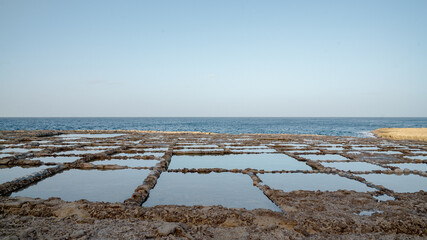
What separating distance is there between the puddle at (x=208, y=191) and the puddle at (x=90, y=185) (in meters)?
0.72

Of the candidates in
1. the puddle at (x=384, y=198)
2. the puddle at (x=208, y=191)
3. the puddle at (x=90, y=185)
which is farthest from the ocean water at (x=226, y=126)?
the puddle at (x=90, y=185)

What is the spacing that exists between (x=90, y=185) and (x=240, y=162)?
5439 mm

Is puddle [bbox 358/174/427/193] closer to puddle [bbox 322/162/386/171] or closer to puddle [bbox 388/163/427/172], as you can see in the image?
puddle [bbox 322/162/386/171]

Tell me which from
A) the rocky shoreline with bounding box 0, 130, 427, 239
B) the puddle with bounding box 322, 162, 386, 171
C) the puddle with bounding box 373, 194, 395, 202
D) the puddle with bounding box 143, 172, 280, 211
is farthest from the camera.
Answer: the puddle with bounding box 322, 162, 386, 171

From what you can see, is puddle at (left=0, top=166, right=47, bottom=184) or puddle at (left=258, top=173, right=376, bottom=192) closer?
puddle at (left=258, top=173, right=376, bottom=192)

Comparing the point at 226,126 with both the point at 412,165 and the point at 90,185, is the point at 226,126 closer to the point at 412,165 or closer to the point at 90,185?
the point at 412,165

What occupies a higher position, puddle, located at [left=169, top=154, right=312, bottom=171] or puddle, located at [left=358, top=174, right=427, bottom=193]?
puddle, located at [left=169, top=154, right=312, bottom=171]

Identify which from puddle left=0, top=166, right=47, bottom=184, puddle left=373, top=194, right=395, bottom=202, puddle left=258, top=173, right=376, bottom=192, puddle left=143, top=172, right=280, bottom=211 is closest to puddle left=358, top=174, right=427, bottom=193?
puddle left=258, top=173, right=376, bottom=192

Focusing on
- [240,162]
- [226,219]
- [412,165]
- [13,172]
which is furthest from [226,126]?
[226,219]

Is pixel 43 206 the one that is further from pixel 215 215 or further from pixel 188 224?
pixel 215 215

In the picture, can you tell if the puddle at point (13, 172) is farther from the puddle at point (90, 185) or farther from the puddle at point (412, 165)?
the puddle at point (412, 165)

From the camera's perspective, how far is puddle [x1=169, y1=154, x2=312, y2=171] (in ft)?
29.3

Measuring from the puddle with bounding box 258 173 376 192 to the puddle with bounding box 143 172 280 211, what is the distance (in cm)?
69

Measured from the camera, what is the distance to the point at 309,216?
4258 mm
